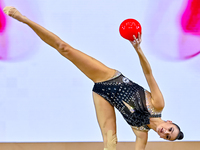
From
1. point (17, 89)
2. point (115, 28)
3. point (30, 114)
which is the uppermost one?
point (115, 28)

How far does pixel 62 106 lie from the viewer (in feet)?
7.82

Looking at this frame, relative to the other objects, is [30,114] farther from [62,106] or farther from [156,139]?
[156,139]

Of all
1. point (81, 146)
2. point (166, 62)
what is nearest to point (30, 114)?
point (81, 146)

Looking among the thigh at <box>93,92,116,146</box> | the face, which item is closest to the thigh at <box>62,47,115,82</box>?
the thigh at <box>93,92,116,146</box>

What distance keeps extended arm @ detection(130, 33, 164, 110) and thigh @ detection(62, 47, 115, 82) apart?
0.29 metres

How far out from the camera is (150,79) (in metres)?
1.54

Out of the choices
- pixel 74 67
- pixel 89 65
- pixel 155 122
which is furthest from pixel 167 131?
pixel 74 67

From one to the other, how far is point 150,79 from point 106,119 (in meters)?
0.40

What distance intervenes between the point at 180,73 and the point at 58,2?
45.5 inches

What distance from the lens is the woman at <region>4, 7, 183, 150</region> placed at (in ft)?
5.41

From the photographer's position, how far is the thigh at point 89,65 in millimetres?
1713

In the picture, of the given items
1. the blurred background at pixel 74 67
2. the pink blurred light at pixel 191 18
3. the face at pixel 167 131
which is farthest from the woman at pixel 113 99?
the pink blurred light at pixel 191 18

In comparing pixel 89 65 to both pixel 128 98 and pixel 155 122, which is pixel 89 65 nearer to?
pixel 128 98

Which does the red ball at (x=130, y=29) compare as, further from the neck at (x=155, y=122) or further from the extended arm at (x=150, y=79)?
the neck at (x=155, y=122)
